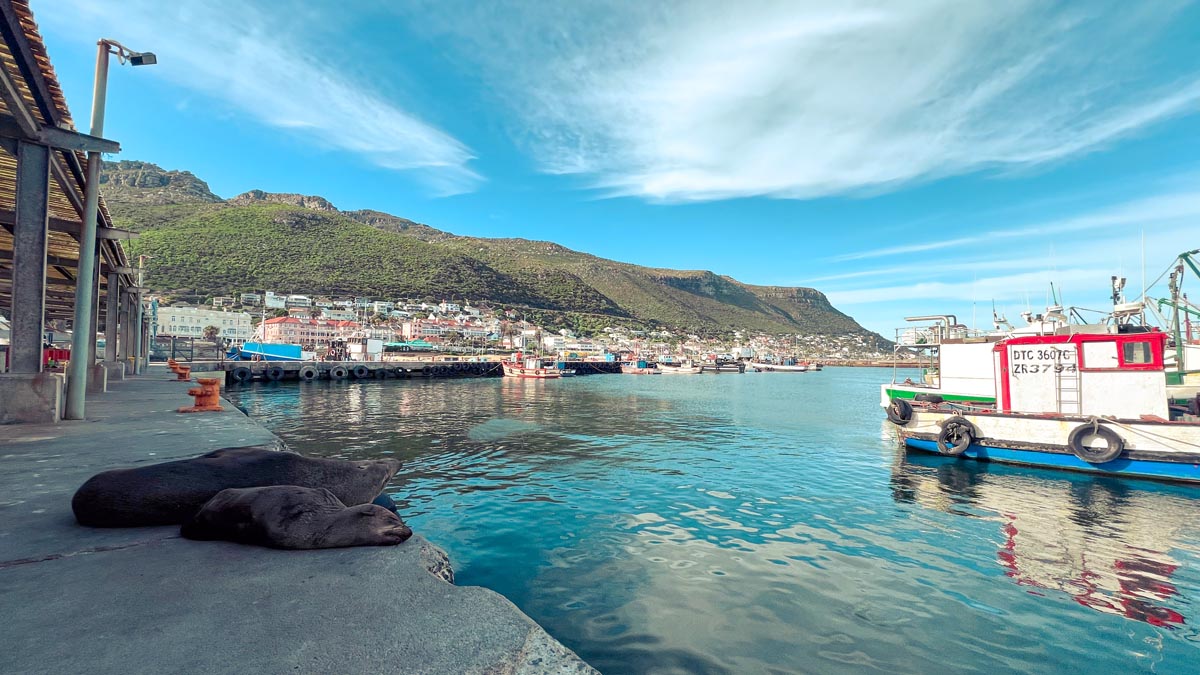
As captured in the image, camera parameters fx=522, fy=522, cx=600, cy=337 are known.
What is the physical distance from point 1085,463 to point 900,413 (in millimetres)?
4479

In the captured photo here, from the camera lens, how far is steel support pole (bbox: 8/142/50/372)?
9.21 m

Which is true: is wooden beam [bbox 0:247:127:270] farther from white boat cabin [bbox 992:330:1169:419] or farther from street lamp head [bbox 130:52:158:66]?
white boat cabin [bbox 992:330:1169:419]

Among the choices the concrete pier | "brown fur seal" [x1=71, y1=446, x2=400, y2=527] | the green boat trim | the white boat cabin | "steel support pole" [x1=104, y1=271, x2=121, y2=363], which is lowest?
the green boat trim

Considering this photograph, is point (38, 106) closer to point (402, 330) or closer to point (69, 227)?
point (69, 227)

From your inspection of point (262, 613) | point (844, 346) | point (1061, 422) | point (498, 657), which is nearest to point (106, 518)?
point (262, 613)

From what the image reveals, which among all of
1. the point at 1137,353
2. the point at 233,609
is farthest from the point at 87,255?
the point at 1137,353

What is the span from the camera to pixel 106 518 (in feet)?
14.9

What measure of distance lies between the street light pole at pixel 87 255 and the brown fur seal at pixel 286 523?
8484 millimetres

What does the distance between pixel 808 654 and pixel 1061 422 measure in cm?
1276

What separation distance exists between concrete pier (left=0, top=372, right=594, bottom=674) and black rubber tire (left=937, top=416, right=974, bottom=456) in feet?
49.3

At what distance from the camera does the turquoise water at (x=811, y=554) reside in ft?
16.1

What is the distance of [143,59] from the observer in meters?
11.2

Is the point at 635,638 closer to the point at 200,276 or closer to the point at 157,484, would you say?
the point at 157,484

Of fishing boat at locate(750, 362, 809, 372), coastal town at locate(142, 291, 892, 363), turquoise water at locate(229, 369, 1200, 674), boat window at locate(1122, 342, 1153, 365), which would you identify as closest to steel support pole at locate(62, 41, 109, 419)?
turquoise water at locate(229, 369, 1200, 674)
